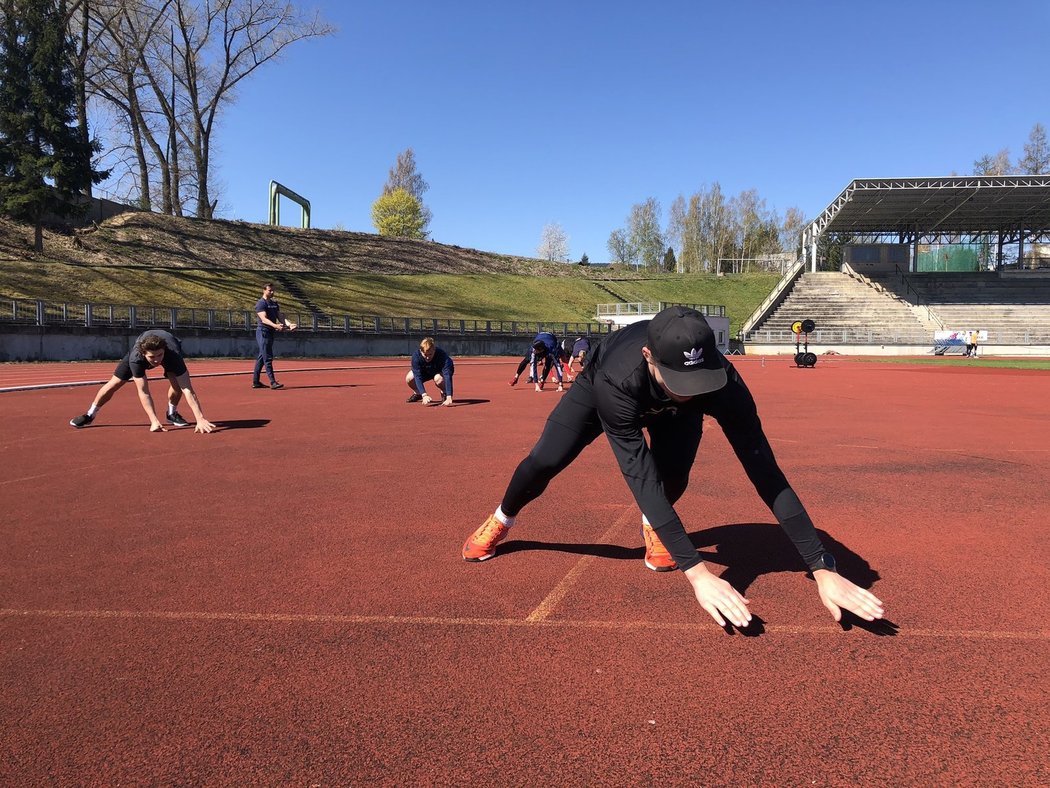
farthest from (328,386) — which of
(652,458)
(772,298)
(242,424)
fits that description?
(772,298)

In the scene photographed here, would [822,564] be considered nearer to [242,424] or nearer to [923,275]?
[242,424]

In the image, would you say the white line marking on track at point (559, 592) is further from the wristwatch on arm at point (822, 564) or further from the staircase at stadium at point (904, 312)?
the staircase at stadium at point (904, 312)

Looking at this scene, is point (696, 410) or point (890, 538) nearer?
point (696, 410)

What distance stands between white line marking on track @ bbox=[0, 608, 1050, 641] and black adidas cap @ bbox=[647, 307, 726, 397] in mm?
1332

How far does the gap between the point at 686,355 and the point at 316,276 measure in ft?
169

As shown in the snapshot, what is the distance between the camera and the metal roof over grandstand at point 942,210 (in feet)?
165

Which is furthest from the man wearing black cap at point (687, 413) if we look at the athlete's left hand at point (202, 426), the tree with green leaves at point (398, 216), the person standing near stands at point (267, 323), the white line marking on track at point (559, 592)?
the tree with green leaves at point (398, 216)

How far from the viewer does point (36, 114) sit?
39.0 m

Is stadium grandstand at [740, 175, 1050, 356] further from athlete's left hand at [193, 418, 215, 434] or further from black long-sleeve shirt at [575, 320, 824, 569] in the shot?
black long-sleeve shirt at [575, 320, 824, 569]

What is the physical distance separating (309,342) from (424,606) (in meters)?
32.2

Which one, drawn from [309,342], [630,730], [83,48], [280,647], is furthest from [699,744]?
[83,48]

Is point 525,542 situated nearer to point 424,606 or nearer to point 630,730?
point 424,606

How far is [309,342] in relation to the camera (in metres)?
34.1

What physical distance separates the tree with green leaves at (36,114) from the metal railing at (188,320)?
49.0 ft
